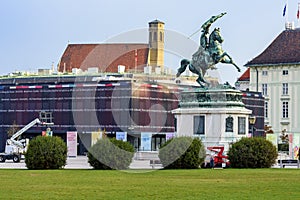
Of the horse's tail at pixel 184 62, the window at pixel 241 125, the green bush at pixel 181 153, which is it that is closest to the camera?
the green bush at pixel 181 153

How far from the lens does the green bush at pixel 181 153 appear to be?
44062 millimetres

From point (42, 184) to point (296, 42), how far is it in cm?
9720

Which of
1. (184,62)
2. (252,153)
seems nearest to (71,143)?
(184,62)

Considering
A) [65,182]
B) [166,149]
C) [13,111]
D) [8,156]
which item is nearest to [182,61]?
[166,149]

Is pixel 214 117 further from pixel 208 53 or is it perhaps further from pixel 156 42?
pixel 156 42

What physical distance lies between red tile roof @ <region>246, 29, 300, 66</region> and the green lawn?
85351mm

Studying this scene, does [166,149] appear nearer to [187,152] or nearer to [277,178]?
[187,152]

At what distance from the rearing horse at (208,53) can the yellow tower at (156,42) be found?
414ft

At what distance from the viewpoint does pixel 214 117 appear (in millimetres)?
49969

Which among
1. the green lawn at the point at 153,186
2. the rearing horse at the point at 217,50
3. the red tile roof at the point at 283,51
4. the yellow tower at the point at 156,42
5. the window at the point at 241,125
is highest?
the yellow tower at the point at 156,42

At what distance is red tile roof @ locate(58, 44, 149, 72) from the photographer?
165625 mm

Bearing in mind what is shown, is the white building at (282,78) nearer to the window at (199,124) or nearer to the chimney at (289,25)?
the chimney at (289,25)

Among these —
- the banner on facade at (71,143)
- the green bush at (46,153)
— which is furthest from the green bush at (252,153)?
the banner on facade at (71,143)

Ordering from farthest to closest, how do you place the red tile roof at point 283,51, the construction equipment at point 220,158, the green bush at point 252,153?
1. the red tile roof at point 283,51
2. the construction equipment at point 220,158
3. the green bush at point 252,153
